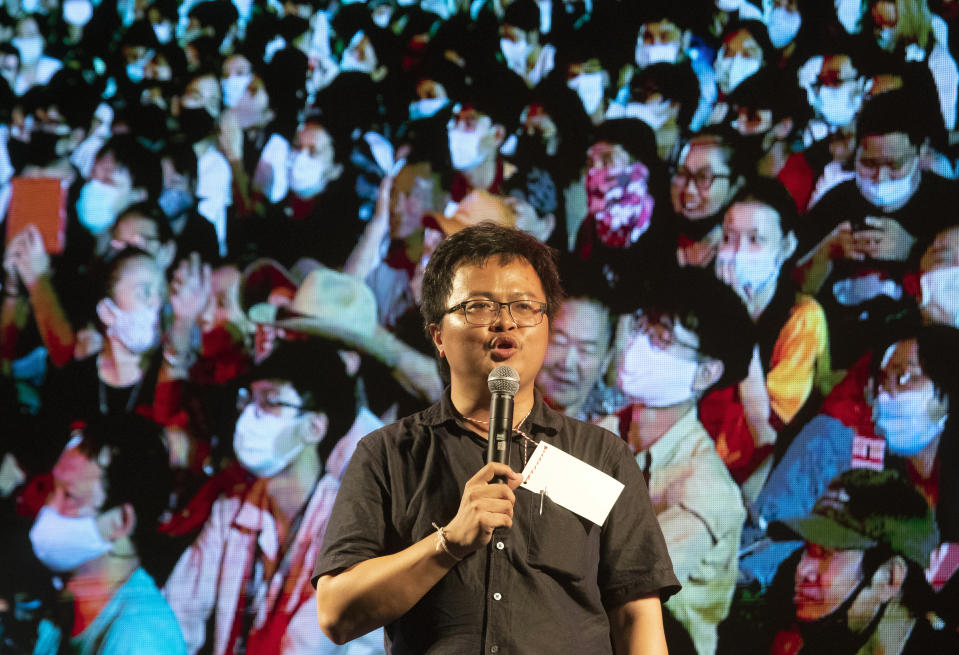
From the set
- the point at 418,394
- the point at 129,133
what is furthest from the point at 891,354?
the point at 129,133

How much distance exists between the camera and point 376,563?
1.40 m

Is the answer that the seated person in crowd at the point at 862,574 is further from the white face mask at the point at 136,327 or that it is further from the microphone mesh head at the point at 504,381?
the white face mask at the point at 136,327

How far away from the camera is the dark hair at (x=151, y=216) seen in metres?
3.05

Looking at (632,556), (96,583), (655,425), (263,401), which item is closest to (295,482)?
(263,401)

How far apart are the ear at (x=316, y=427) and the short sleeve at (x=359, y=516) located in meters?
1.34

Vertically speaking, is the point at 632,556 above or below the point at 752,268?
below

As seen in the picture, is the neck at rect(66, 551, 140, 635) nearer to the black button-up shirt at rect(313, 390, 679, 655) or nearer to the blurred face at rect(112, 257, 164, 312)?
the blurred face at rect(112, 257, 164, 312)

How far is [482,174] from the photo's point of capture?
296 cm

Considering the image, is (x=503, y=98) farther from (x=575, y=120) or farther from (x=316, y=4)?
(x=316, y=4)

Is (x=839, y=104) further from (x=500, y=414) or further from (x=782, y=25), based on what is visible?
(x=500, y=414)

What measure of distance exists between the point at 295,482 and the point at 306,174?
98cm

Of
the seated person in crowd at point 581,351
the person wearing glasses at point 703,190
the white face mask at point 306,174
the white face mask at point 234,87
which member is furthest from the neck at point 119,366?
the person wearing glasses at point 703,190

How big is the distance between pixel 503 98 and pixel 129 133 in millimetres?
1248

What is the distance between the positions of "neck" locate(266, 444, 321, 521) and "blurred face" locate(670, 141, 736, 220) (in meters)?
1.36
